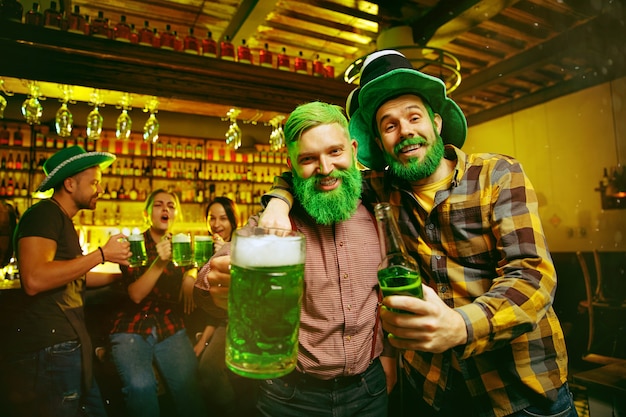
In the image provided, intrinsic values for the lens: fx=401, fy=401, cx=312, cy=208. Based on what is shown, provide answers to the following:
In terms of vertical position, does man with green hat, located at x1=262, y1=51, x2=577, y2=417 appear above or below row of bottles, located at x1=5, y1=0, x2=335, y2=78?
below

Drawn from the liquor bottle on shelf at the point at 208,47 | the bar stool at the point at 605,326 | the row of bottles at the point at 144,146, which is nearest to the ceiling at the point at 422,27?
the liquor bottle on shelf at the point at 208,47

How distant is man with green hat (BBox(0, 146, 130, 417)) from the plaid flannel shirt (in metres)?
1.60

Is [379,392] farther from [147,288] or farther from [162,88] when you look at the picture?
[162,88]

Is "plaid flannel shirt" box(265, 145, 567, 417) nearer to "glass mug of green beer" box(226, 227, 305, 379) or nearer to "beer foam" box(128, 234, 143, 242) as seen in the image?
"glass mug of green beer" box(226, 227, 305, 379)

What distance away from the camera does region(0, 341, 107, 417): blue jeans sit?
7.34 feet

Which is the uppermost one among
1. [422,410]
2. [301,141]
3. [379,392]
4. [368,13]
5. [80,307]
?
[368,13]

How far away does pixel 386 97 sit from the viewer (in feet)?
4.72

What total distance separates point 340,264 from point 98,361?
7.80 ft

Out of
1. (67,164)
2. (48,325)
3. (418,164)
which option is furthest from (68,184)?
(418,164)

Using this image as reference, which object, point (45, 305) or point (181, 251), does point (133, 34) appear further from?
point (45, 305)

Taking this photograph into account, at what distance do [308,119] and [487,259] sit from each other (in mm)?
720

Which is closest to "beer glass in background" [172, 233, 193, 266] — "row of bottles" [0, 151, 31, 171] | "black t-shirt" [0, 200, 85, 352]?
"black t-shirt" [0, 200, 85, 352]

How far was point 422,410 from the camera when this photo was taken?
1532 mm

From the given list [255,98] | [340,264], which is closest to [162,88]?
[255,98]
